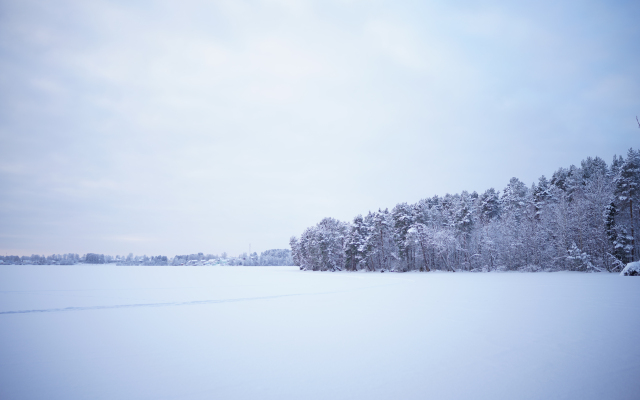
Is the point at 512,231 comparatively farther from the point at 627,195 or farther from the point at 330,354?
the point at 330,354

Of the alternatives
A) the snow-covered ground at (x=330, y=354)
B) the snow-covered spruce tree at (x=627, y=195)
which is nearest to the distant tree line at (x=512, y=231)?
the snow-covered spruce tree at (x=627, y=195)

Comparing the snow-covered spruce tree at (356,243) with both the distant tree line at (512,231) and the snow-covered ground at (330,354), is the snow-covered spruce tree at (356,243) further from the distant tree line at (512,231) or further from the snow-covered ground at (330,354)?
the snow-covered ground at (330,354)

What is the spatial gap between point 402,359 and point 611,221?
46.7 meters

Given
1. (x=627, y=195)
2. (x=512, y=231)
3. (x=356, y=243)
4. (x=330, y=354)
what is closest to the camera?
(x=330, y=354)

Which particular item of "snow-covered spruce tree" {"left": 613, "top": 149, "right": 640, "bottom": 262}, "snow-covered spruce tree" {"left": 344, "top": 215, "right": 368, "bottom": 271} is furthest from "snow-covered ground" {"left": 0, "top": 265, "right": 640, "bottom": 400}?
"snow-covered spruce tree" {"left": 344, "top": 215, "right": 368, "bottom": 271}

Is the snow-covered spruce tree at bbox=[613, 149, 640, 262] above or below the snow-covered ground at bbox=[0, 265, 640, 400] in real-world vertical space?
above

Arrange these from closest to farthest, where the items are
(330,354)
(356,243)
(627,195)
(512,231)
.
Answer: (330,354) → (627,195) → (512,231) → (356,243)

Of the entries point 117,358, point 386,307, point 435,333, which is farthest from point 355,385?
point 386,307

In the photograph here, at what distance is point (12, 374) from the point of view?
5812 millimetres

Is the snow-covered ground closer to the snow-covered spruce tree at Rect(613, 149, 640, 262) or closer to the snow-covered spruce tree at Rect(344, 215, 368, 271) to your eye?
the snow-covered spruce tree at Rect(613, 149, 640, 262)

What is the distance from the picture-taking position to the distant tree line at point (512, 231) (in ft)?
129

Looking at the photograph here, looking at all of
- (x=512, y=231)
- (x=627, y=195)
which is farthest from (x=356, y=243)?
(x=627, y=195)

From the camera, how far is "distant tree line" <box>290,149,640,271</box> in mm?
39219

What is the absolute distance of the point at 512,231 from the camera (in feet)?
171
